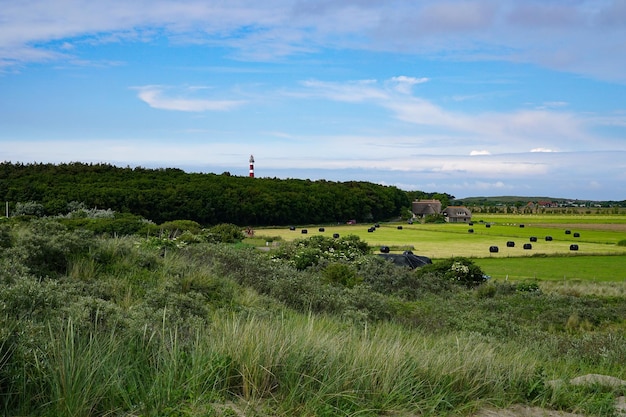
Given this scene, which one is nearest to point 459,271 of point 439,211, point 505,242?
point 505,242

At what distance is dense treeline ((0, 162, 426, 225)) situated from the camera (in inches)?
3034

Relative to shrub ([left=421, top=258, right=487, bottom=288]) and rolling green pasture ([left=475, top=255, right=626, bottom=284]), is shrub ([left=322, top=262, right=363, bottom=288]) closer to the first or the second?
shrub ([left=421, top=258, right=487, bottom=288])

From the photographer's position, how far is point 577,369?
8.34 m

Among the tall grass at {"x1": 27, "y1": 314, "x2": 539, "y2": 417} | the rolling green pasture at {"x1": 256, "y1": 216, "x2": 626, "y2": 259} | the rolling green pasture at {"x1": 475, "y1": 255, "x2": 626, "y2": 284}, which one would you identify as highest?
the tall grass at {"x1": 27, "y1": 314, "x2": 539, "y2": 417}

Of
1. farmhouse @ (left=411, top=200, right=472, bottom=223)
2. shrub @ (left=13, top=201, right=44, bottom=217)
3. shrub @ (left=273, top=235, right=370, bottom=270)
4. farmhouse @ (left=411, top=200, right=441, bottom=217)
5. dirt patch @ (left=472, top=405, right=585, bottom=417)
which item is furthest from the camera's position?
farmhouse @ (left=411, top=200, right=441, bottom=217)

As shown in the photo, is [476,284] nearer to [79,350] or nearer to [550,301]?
[550,301]

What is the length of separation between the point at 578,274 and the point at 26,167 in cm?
8570

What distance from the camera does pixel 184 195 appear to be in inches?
3533

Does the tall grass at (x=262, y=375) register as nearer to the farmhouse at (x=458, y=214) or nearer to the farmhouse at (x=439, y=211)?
the farmhouse at (x=439, y=211)

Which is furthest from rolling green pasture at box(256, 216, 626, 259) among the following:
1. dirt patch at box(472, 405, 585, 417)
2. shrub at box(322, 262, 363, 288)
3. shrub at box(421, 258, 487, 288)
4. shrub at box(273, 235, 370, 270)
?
dirt patch at box(472, 405, 585, 417)

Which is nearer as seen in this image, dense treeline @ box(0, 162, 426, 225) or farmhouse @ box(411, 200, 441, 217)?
dense treeline @ box(0, 162, 426, 225)

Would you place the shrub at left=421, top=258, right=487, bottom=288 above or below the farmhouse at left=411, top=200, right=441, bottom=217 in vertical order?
below

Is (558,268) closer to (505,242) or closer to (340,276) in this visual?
(505,242)

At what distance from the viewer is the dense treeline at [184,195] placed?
77062mm
